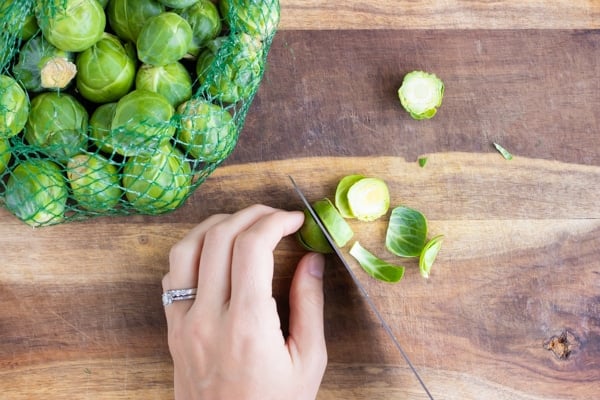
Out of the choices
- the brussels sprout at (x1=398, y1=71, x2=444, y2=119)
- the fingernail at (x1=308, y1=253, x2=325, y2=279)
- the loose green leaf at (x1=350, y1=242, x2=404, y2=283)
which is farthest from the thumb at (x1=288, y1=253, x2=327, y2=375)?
the brussels sprout at (x1=398, y1=71, x2=444, y2=119)

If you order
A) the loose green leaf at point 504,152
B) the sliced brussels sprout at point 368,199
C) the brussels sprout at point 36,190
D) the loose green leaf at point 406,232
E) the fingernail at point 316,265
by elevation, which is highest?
the brussels sprout at point 36,190

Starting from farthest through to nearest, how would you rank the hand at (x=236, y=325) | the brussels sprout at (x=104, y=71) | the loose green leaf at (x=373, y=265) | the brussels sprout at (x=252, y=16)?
the loose green leaf at (x=373, y=265) → the brussels sprout at (x=252, y=16) → the brussels sprout at (x=104, y=71) → the hand at (x=236, y=325)

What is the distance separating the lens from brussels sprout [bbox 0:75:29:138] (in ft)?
5.55

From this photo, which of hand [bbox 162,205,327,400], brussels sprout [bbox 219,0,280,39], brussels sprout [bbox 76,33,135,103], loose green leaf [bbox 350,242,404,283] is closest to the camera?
hand [bbox 162,205,327,400]

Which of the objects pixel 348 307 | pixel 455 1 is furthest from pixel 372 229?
pixel 455 1

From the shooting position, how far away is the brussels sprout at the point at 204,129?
1.76 metres

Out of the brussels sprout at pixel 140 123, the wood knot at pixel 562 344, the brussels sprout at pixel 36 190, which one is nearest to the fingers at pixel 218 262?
the brussels sprout at pixel 140 123

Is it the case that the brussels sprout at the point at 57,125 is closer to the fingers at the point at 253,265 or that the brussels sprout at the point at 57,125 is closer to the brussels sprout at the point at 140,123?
the brussels sprout at the point at 140,123

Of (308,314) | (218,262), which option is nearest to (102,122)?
(218,262)

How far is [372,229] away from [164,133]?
694 mm

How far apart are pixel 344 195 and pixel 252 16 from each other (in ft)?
1.88

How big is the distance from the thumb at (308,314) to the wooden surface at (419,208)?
0.07 m

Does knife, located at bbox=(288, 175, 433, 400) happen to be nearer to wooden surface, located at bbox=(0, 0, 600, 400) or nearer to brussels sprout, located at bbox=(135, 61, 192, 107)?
wooden surface, located at bbox=(0, 0, 600, 400)

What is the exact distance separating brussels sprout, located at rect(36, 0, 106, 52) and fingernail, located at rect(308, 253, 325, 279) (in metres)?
0.85
